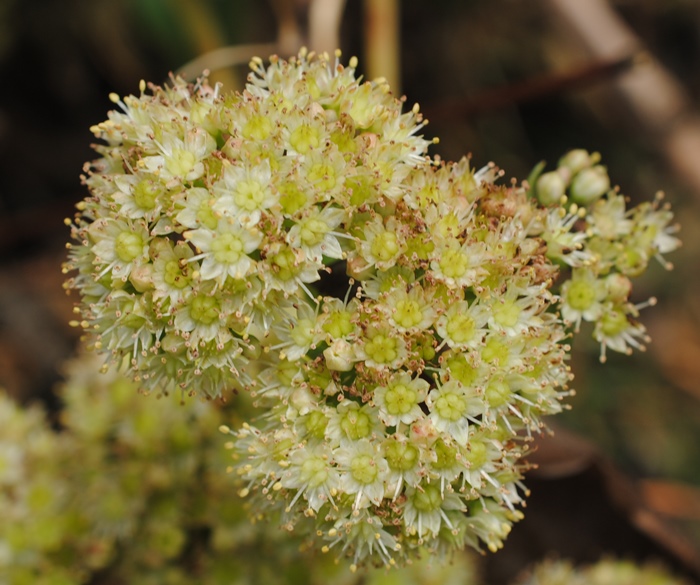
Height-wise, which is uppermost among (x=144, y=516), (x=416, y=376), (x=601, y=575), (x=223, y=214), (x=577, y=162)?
(x=577, y=162)

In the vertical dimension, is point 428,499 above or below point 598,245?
below

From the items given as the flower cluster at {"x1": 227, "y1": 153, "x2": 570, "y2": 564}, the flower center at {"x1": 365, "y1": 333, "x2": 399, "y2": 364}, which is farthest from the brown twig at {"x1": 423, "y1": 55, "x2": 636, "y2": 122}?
the flower center at {"x1": 365, "y1": 333, "x2": 399, "y2": 364}

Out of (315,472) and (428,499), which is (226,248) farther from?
(428,499)

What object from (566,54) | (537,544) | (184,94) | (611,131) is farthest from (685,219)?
(184,94)

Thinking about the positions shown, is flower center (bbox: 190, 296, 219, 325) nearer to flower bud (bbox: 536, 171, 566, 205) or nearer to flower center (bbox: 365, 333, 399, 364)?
flower center (bbox: 365, 333, 399, 364)

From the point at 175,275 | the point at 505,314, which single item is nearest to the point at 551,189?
the point at 505,314

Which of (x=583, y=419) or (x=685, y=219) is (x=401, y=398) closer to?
(x=583, y=419)

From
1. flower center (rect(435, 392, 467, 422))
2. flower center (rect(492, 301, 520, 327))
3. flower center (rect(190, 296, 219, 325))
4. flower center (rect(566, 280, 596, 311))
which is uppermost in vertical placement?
flower center (rect(190, 296, 219, 325))

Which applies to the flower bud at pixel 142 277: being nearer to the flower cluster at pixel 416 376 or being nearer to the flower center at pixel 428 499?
the flower cluster at pixel 416 376
